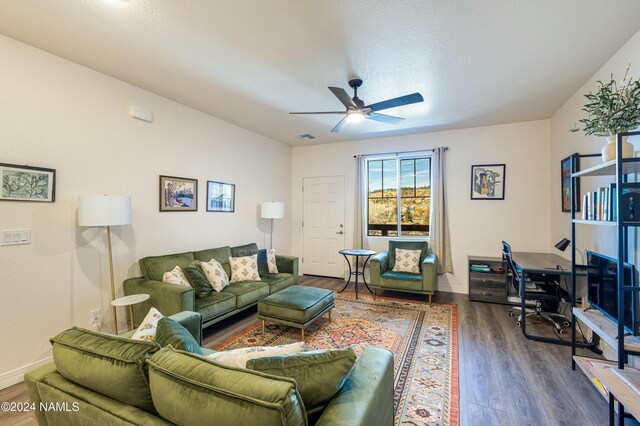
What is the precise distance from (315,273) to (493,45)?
15.7 ft

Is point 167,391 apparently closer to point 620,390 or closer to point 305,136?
point 620,390

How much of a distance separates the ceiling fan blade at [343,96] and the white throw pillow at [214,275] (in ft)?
8.06

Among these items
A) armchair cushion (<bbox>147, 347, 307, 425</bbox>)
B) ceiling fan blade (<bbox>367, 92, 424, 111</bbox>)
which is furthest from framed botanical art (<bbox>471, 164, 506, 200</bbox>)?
armchair cushion (<bbox>147, 347, 307, 425</bbox>)

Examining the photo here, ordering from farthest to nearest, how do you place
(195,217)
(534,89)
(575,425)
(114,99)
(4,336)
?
1. (195,217)
2. (534,89)
3. (114,99)
4. (4,336)
5. (575,425)

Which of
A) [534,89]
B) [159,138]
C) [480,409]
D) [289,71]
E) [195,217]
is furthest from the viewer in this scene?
[195,217]

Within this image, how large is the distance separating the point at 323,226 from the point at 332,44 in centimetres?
395

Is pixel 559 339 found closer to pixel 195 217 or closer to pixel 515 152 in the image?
pixel 515 152

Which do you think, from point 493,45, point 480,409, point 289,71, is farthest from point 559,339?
point 289,71

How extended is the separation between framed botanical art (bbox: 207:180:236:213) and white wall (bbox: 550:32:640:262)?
179 inches

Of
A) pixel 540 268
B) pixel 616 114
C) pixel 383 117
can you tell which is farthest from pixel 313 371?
pixel 540 268

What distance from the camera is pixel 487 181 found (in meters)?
4.63

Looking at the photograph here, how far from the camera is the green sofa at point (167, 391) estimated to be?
34.1 inches

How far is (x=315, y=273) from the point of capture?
5988mm

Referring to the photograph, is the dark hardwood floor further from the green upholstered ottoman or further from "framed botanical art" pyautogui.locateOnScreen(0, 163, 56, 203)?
"framed botanical art" pyautogui.locateOnScreen(0, 163, 56, 203)
